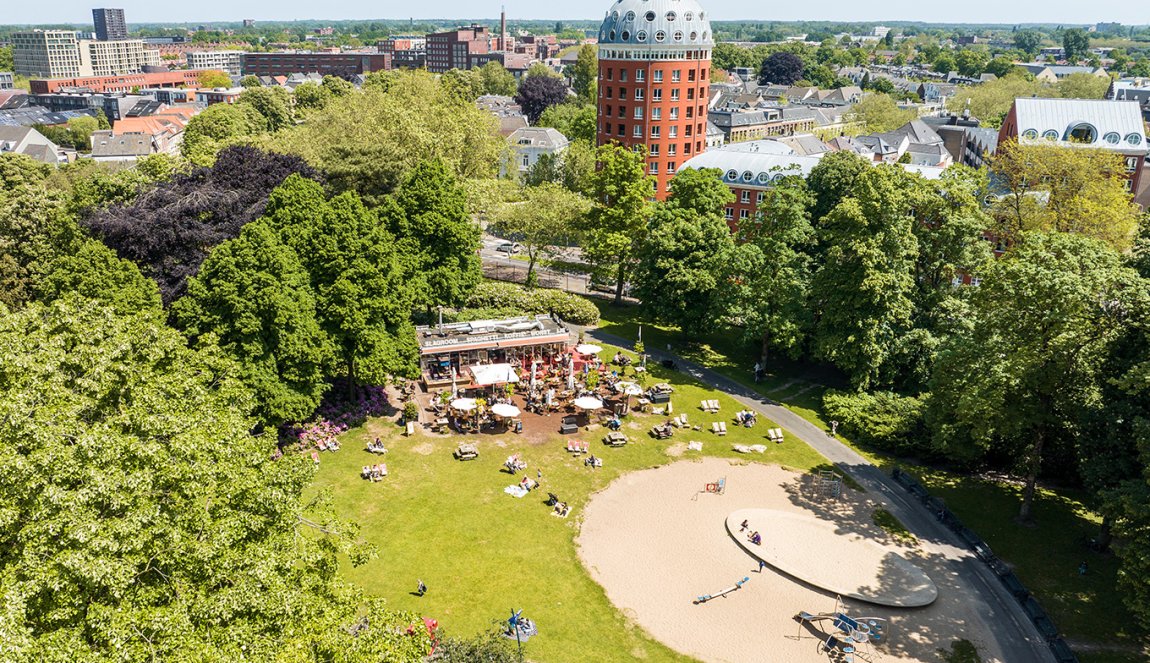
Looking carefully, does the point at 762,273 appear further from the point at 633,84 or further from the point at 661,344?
the point at 633,84

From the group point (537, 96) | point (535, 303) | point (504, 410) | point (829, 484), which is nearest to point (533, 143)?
point (537, 96)

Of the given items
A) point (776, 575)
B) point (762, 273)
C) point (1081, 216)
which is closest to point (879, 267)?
point (762, 273)

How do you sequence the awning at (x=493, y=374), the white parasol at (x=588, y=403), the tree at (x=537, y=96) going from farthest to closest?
the tree at (x=537, y=96), the awning at (x=493, y=374), the white parasol at (x=588, y=403)

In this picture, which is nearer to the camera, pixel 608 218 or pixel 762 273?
pixel 762 273

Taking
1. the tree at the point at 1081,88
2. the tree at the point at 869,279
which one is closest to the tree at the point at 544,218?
the tree at the point at 869,279

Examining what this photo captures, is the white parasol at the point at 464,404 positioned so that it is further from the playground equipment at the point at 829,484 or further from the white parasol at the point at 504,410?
the playground equipment at the point at 829,484

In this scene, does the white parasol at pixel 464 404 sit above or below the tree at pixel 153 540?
below

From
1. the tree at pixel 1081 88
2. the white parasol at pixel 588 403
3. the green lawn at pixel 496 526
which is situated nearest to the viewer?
the green lawn at pixel 496 526
